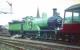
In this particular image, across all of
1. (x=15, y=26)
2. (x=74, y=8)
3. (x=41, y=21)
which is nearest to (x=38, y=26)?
(x=41, y=21)

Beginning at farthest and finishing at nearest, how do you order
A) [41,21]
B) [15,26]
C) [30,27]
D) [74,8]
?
[15,26], [30,27], [41,21], [74,8]

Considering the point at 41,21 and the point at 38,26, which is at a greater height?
the point at 41,21

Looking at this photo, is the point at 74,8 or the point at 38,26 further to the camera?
the point at 38,26

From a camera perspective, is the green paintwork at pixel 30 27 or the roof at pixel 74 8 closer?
the roof at pixel 74 8

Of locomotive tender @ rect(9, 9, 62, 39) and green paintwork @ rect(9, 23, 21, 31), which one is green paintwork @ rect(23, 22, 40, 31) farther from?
green paintwork @ rect(9, 23, 21, 31)

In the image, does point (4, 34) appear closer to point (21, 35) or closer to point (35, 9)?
point (21, 35)

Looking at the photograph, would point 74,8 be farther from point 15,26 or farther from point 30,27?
point 15,26

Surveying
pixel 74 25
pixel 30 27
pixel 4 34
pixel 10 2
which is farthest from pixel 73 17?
Result: pixel 4 34

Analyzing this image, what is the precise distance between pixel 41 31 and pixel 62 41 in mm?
616

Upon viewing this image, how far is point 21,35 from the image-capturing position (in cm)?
647

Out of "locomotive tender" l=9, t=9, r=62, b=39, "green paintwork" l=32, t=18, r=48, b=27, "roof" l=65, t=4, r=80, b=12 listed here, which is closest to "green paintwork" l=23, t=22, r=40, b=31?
"locomotive tender" l=9, t=9, r=62, b=39

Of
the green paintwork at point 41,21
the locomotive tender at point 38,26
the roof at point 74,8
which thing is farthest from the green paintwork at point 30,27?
the roof at point 74,8

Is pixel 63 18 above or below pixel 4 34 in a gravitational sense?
above

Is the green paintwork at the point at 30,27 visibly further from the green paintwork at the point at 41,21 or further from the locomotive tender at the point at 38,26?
the green paintwork at the point at 41,21
